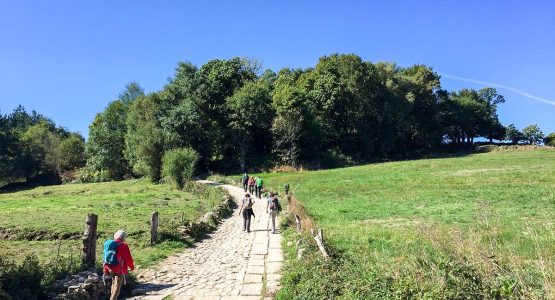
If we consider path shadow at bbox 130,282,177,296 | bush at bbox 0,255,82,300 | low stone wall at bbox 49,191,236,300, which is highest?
bush at bbox 0,255,82,300

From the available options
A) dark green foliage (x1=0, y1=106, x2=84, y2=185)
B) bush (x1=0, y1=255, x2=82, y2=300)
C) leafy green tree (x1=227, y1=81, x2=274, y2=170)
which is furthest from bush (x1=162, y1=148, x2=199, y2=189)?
dark green foliage (x1=0, y1=106, x2=84, y2=185)

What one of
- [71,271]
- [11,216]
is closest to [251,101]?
[11,216]

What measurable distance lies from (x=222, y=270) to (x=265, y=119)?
55.7 meters

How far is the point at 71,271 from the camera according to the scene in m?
13.2

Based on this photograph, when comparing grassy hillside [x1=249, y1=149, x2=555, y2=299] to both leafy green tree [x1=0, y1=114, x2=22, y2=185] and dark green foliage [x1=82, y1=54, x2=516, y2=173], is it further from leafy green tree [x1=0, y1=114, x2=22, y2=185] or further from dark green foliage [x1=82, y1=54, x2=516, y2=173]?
Answer: leafy green tree [x1=0, y1=114, x2=22, y2=185]

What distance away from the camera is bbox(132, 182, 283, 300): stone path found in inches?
510

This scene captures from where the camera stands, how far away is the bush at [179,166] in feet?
157

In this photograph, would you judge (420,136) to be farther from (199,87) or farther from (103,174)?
(103,174)

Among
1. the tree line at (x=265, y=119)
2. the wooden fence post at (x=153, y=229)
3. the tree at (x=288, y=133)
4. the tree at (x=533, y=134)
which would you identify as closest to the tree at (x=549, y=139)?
the tree at (x=533, y=134)

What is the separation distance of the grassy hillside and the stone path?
1.07 m

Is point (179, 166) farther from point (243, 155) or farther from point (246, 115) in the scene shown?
point (246, 115)

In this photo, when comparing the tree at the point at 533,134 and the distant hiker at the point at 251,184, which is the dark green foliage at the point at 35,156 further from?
the tree at the point at 533,134

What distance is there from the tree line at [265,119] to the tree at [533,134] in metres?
44.9

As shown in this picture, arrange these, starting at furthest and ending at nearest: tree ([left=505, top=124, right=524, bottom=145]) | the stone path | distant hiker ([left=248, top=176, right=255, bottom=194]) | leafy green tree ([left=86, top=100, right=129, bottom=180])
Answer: tree ([left=505, top=124, right=524, bottom=145]), leafy green tree ([left=86, top=100, right=129, bottom=180]), distant hiker ([left=248, top=176, right=255, bottom=194]), the stone path
